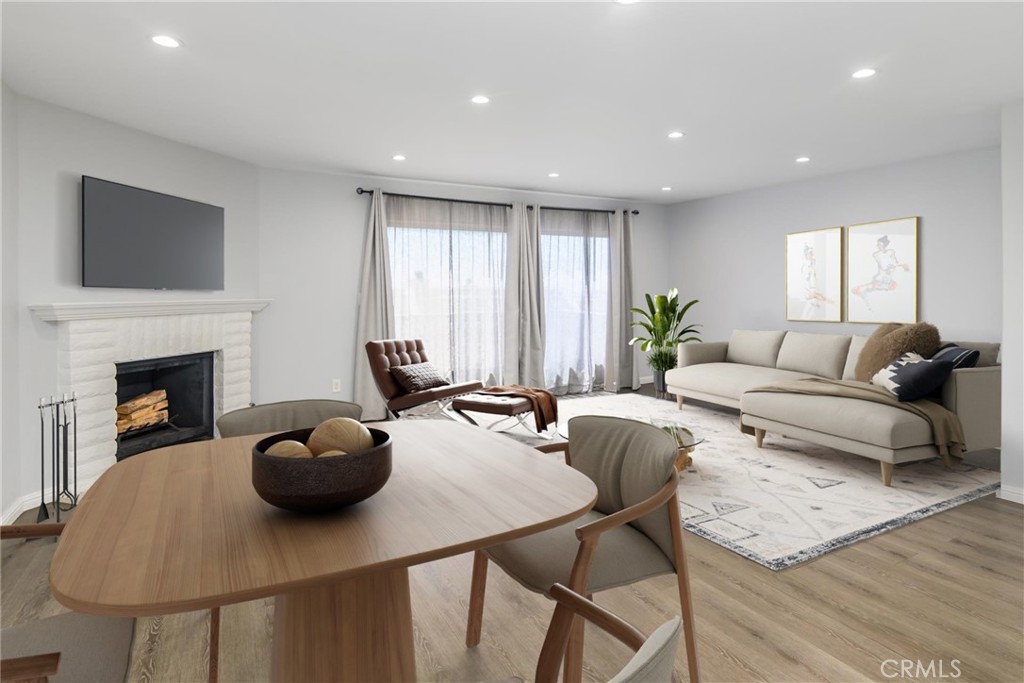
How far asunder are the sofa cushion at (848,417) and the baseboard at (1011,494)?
1.42ft

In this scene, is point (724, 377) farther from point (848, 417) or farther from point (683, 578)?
point (683, 578)

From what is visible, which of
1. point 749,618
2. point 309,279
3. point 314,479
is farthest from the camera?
point 309,279

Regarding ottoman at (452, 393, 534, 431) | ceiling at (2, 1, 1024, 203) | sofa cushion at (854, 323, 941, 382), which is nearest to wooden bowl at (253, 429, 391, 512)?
ceiling at (2, 1, 1024, 203)

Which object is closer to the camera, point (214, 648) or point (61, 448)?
point (214, 648)

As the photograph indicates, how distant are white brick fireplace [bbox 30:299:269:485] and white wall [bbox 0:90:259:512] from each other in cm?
11

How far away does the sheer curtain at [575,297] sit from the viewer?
7.06 m

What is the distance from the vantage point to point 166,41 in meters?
2.74

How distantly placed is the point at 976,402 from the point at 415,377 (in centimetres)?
411

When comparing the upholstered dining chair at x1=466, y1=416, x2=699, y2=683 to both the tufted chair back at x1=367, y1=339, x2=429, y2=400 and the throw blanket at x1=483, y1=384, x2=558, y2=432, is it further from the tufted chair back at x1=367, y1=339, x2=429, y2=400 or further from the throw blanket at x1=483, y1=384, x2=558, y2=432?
the tufted chair back at x1=367, y1=339, x2=429, y2=400

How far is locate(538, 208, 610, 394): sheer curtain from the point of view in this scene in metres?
7.06

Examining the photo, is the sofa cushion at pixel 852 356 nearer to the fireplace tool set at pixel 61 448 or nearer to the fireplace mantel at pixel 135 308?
the fireplace mantel at pixel 135 308

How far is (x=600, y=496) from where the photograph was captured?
1895mm

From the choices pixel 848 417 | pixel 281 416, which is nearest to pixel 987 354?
pixel 848 417

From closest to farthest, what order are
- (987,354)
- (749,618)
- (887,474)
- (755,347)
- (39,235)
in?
(749,618), (39,235), (887,474), (987,354), (755,347)
